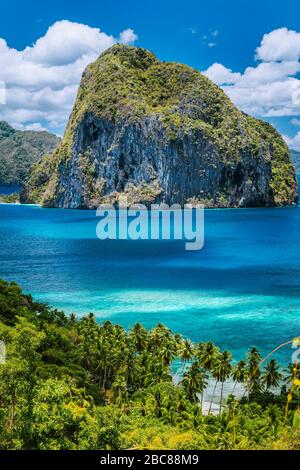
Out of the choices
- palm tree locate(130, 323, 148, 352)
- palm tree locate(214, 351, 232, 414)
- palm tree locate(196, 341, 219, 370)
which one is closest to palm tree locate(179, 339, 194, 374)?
palm tree locate(196, 341, 219, 370)

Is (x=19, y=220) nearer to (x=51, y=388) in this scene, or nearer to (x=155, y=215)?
(x=155, y=215)

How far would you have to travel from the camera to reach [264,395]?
35.8 m

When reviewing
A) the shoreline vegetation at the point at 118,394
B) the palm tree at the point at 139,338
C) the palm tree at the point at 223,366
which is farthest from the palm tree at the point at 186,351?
the palm tree at the point at 139,338

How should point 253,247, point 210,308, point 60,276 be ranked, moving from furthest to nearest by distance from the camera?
point 253,247, point 60,276, point 210,308

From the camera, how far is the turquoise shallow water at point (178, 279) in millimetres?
55406

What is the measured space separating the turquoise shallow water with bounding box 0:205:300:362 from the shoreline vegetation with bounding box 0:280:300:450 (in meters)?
9.73

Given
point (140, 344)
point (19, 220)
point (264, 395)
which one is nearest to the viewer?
point (264, 395)

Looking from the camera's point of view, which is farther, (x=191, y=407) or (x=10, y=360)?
(x=191, y=407)

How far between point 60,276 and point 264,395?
51.4 m

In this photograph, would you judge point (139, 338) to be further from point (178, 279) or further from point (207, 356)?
point (178, 279)

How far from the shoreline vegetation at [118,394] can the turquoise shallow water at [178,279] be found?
9.73 metres

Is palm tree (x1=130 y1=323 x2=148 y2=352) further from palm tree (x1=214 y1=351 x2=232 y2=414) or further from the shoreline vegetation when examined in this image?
palm tree (x1=214 y1=351 x2=232 y2=414)

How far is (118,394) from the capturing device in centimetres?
3641
